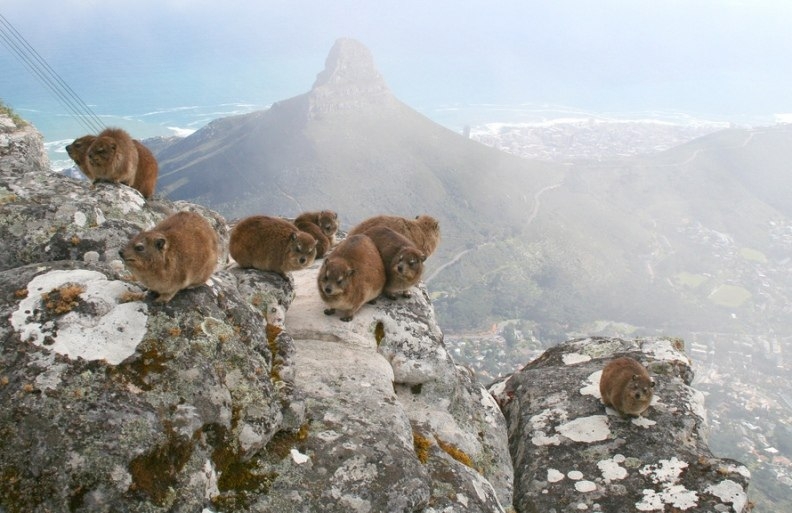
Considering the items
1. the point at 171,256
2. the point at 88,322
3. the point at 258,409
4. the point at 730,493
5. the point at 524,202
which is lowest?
the point at 524,202

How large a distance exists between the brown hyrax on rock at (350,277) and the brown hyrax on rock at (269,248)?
21.6 inches

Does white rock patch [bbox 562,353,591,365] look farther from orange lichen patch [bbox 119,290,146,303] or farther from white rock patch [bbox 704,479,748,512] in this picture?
orange lichen patch [bbox 119,290,146,303]

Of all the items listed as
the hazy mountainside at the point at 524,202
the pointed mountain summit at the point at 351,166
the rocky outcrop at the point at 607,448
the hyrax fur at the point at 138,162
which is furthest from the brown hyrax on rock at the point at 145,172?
the pointed mountain summit at the point at 351,166

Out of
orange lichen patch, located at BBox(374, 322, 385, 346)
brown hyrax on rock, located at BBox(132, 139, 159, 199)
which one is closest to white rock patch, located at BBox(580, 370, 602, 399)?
orange lichen patch, located at BBox(374, 322, 385, 346)

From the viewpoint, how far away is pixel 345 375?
29.4 ft

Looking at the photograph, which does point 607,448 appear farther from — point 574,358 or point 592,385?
point 574,358

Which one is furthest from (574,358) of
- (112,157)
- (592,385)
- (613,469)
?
(112,157)

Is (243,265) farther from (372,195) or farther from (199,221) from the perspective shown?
(372,195)

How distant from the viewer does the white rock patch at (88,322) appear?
623 centimetres

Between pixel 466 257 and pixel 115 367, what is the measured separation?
120589 mm

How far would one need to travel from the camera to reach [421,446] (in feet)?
27.3

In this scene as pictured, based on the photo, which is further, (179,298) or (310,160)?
(310,160)

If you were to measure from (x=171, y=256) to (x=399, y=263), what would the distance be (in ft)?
17.1

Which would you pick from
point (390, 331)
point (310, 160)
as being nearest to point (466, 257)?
point (310, 160)
